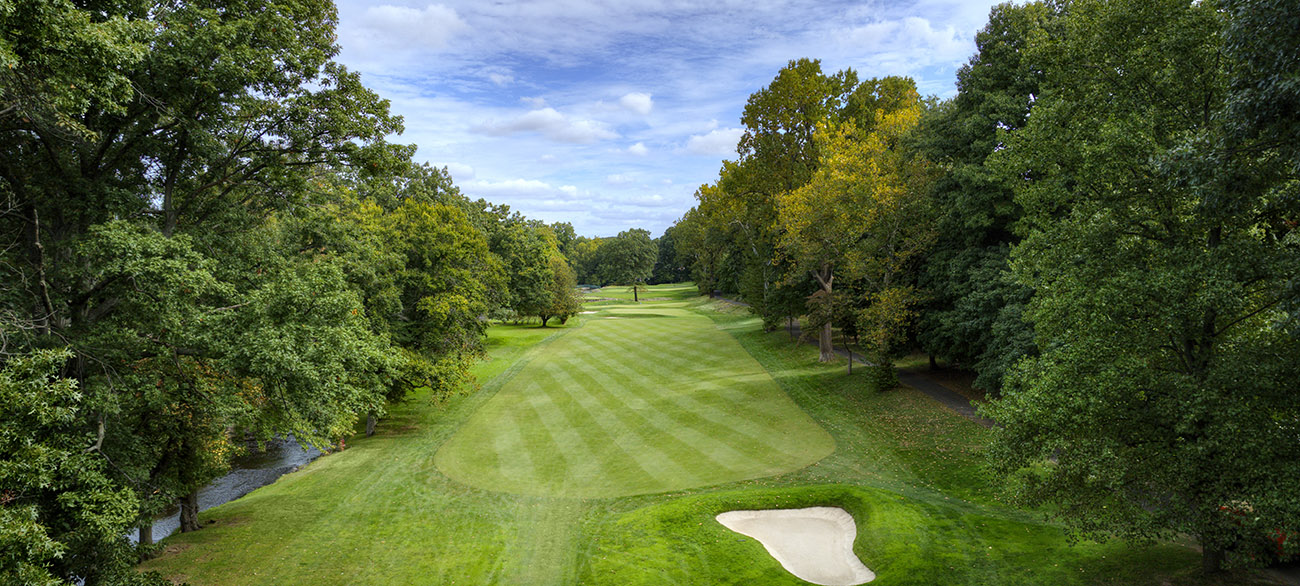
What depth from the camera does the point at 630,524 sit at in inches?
651

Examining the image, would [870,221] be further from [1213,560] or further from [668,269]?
[668,269]

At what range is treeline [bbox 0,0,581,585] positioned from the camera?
8.38 m

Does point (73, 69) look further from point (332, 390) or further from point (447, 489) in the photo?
point (447, 489)

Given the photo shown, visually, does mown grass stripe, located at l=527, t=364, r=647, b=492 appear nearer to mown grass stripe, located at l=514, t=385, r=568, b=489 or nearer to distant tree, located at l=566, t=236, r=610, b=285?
mown grass stripe, located at l=514, t=385, r=568, b=489

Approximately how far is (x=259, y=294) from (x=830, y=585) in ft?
46.3

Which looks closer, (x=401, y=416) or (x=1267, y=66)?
(x=1267, y=66)

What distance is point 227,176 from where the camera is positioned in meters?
14.8

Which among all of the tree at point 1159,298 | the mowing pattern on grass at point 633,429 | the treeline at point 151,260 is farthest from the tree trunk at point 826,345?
the treeline at point 151,260

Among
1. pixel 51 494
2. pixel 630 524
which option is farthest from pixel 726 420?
pixel 51 494

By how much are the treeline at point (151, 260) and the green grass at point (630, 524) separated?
3119 millimetres

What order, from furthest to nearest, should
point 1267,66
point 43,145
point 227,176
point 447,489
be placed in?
point 447,489
point 227,176
point 43,145
point 1267,66

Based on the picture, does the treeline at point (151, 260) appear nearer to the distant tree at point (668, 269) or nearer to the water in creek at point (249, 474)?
the water in creek at point (249, 474)

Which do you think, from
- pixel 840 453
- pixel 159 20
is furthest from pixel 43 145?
pixel 840 453

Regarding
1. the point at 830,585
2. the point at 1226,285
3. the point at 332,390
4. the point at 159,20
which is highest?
the point at 159,20
